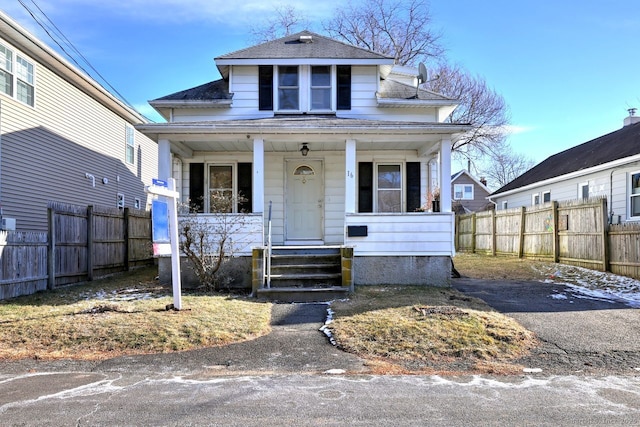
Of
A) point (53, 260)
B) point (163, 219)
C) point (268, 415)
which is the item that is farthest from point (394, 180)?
point (268, 415)

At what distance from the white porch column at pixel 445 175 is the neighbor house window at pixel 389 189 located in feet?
7.71

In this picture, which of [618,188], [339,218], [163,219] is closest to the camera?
[163,219]

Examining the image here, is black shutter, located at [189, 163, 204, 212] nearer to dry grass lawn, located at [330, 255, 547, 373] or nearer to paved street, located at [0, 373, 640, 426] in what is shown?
dry grass lawn, located at [330, 255, 547, 373]

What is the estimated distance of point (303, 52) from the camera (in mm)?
12633

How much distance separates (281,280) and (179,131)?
156 inches

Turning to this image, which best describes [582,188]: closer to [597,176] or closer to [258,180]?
[597,176]

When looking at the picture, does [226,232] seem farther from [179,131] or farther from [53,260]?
[53,260]

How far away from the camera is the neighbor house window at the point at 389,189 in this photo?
12.3 m

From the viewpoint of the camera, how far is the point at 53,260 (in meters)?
9.30

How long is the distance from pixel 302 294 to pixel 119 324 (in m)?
3.30

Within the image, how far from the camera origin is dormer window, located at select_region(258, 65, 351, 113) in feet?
40.8

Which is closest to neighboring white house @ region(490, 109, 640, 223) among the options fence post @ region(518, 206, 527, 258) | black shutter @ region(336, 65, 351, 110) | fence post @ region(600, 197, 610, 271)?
fence post @ region(518, 206, 527, 258)

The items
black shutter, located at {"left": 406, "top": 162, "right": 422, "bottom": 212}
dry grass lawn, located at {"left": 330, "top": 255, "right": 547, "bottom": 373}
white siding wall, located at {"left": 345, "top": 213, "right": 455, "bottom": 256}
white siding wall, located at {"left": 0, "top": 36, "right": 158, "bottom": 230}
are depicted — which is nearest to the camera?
dry grass lawn, located at {"left": 330, "top": 255, "right": 547, "bottom": 373}

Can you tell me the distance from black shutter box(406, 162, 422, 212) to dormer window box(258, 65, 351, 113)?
247 cm
